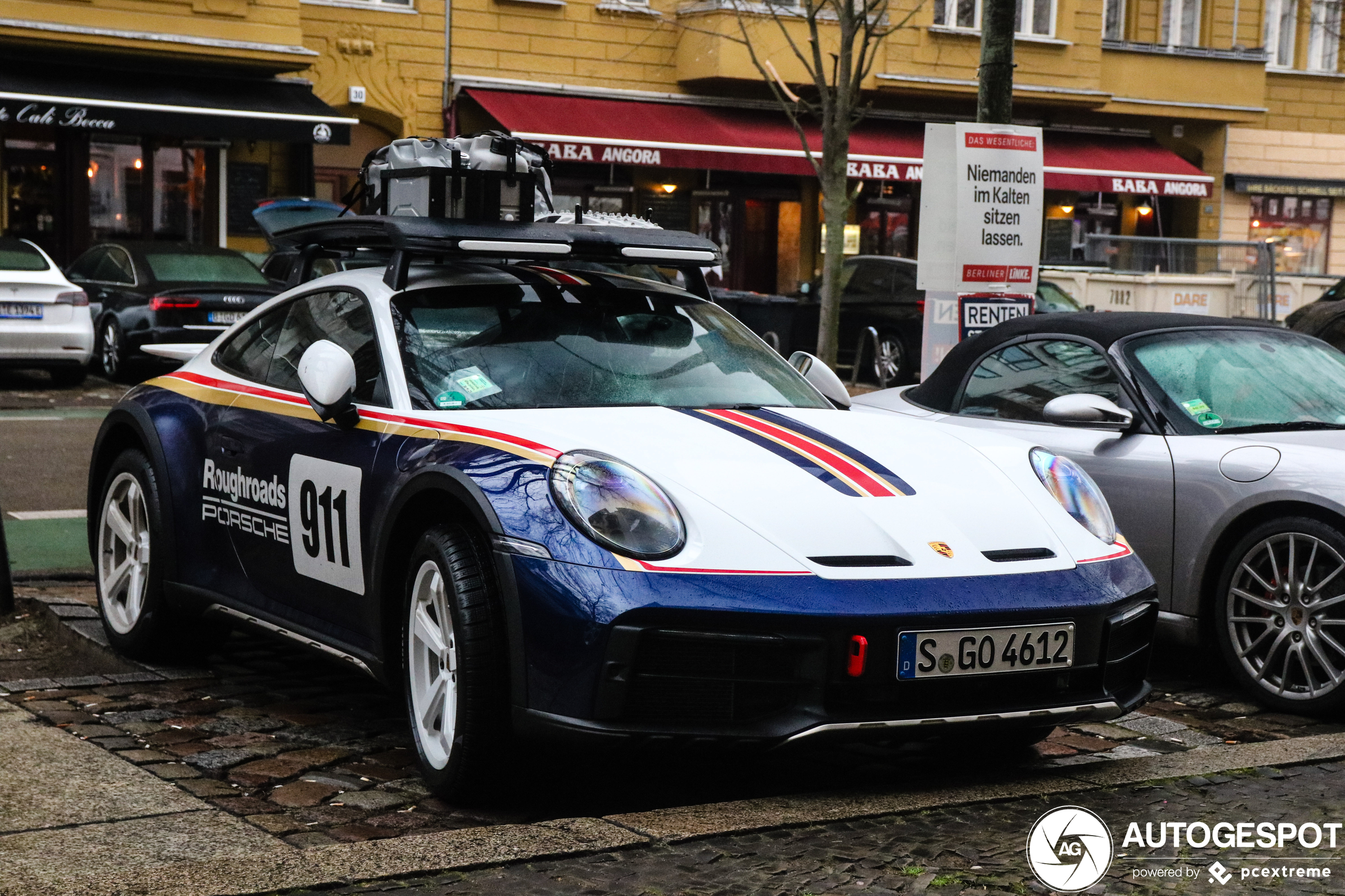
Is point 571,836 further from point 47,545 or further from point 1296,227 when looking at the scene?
point 1296,227

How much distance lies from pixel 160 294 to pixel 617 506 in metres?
14.5

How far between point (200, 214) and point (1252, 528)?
72.3 feet

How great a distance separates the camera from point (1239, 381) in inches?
262

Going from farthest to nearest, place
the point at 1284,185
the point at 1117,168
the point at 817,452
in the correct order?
the point at 1284,185
the point at 1117,168
the point at 817,452

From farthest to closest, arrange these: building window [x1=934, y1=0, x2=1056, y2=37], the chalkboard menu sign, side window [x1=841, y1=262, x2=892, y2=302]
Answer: building window [x1=934, y1=0, x2=1056, y2=37] < the chalkboard menu sign < side window [x1=841, y1=262, x2=892, y2=302]

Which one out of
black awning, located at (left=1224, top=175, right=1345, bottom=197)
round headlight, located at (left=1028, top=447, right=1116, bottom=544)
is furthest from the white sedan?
black awning, located at (left=1224, top=175, right=1345, bottom=197)

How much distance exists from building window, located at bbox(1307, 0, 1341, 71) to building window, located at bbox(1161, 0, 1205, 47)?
10.2 ft

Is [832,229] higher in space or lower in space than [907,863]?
higher

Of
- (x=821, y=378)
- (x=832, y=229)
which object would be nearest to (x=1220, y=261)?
(x=832, y=229)

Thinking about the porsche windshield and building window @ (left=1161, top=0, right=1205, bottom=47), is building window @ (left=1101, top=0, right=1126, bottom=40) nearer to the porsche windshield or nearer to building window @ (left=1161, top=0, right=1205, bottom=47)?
building window @ (left=1161, top=0, right=1205, bottom=47)

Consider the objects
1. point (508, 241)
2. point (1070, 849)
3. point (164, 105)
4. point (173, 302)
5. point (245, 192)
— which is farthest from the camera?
point (245, 192)

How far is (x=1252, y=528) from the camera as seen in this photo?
5.99m

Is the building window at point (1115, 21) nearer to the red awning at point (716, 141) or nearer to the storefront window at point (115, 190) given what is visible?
the red awning at point (716, 141)

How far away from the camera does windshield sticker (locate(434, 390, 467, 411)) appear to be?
4992 millimetres
